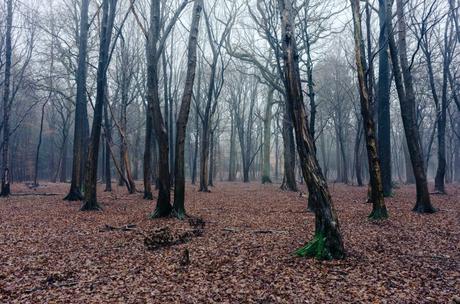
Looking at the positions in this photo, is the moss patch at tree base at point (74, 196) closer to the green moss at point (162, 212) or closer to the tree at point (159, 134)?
the tree at point (159, 134)

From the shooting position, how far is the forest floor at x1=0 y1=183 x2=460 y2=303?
14.8 ft

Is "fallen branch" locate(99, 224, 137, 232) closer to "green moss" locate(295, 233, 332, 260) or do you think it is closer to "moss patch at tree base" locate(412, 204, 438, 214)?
"green moss" locate(295, 233, 332, 260)

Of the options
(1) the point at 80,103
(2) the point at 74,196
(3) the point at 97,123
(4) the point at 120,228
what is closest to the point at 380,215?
(4) the point at 120,228

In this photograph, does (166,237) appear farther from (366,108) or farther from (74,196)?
(74,196)

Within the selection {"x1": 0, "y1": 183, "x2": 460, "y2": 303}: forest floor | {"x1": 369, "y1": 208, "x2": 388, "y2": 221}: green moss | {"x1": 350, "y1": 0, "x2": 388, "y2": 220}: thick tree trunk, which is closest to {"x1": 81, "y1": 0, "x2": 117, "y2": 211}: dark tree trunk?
{"x1": 0, "y1": 183, "x2": 460, "y2": 303}: forest floor

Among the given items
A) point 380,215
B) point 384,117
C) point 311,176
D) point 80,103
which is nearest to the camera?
point 311,176

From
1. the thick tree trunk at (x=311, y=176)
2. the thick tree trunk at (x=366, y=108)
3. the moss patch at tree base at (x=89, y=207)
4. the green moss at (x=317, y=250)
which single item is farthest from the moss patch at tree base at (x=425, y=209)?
the moss patch at tree base at (x=89, y=207)

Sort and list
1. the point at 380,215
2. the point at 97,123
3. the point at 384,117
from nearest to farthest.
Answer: the point at 380,215 → the point at 97,123 → the point at 384,117

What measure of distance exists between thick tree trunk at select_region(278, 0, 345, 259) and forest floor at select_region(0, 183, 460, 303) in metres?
0.28

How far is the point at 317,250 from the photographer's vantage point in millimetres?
5953

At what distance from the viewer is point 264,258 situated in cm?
607

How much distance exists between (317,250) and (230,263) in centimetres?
155

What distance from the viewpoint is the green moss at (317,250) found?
582cm

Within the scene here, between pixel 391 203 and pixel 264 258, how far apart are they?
876cm
